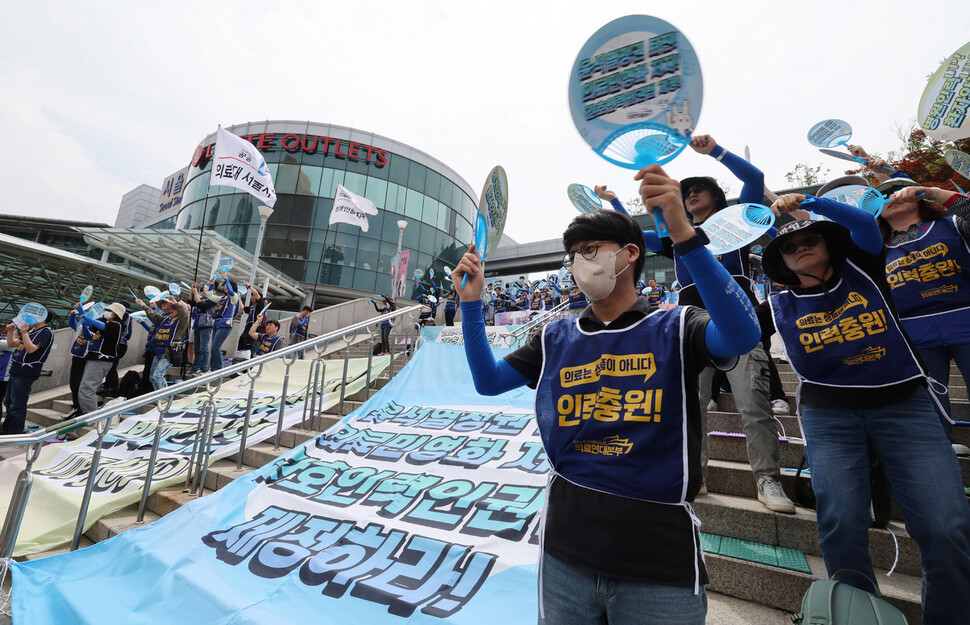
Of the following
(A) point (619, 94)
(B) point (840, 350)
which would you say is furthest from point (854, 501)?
(A) point (619, 94)

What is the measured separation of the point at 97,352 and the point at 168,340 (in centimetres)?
94

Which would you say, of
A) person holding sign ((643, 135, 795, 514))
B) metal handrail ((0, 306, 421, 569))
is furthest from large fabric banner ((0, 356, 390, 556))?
person holding sign ((643, 135, 795, 514))

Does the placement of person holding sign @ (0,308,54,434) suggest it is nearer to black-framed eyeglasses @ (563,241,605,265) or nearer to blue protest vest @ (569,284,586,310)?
blue protest vest @ (569,284,586,310)

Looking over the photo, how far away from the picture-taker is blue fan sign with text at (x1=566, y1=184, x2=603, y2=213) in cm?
258

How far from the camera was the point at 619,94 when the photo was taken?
52.8 inches

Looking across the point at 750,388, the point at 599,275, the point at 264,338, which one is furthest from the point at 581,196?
the point at 264,338

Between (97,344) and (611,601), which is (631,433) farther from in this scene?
(97,344)

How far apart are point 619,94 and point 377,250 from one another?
2382 cm

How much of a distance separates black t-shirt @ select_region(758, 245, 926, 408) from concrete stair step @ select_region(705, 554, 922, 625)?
839mm

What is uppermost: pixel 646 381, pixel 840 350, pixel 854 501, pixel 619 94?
pixel 619 94

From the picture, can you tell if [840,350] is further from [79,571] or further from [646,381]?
[79,571]

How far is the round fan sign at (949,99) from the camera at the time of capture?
3260mm

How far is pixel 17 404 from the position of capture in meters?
6.26

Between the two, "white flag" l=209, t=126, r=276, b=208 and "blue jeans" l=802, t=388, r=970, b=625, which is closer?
"blue jeans" l=802, t=388, r=970, b=625
